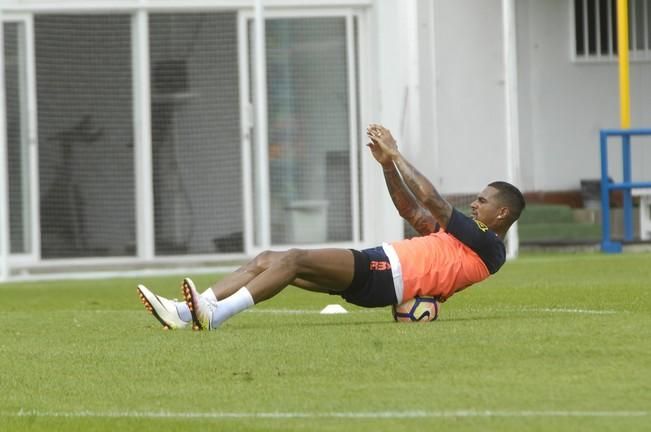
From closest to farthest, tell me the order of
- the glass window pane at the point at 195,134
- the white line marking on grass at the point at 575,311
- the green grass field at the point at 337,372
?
the green grass field at the point at 337,372, the white line marking on grass at the point at 575,311, the glass window pane at the point at 195,134

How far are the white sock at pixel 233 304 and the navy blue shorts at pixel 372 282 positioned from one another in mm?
686

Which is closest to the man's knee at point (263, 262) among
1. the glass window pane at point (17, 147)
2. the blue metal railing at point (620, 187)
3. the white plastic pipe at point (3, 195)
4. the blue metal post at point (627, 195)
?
the white plastic pipe at point (3, 195)

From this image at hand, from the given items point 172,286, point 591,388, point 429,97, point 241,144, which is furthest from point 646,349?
point 429,97

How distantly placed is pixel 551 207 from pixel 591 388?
1833 centimetres

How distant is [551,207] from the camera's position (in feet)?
87.1

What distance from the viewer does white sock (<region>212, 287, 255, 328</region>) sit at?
11.2 meters

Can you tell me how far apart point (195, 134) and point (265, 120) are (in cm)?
93

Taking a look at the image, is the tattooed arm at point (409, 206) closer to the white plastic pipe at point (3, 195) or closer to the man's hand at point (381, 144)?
the man's hand at point (381, 144)

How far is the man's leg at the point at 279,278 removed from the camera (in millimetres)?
11258

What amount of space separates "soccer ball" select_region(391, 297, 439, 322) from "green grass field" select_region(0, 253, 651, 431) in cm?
12

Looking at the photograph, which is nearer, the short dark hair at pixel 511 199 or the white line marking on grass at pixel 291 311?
the short dark hair at pixel 511 199

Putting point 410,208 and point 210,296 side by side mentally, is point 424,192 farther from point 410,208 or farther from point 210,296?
point 210,296

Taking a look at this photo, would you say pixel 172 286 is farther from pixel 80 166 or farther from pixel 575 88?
pixel 575 88

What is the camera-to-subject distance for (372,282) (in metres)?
11.5
